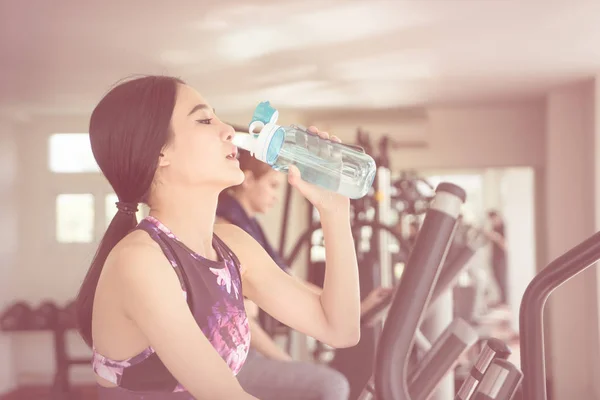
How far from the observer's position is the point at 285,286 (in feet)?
3.27

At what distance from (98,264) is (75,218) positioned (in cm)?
524

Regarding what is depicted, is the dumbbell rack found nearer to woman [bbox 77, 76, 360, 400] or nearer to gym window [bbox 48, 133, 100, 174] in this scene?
gym window [bbox 48, 133, 100, 174]

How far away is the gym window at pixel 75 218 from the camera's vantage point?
19.5 feet

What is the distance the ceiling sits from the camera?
3164 millimetres

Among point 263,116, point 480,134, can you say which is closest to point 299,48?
point 480,134

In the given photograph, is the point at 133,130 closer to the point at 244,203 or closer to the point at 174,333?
the point at 174,333

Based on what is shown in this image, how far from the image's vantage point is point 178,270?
830 mm

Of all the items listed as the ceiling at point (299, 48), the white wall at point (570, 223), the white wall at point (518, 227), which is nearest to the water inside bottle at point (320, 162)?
the ceiling at point (299, 48)

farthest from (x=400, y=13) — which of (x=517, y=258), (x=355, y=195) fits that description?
(x=517, y=258)

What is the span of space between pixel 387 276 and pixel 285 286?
3533 mm

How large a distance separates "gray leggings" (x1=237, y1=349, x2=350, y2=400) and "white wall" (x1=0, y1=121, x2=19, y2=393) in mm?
4366

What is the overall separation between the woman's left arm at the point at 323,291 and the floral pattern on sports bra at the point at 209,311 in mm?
84

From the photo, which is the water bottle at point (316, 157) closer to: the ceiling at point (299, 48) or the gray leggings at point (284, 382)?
the gray leggings at point (284, 382)

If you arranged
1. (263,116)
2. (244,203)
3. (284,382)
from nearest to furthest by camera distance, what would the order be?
(263,116) → (284,382) → (244,203)
